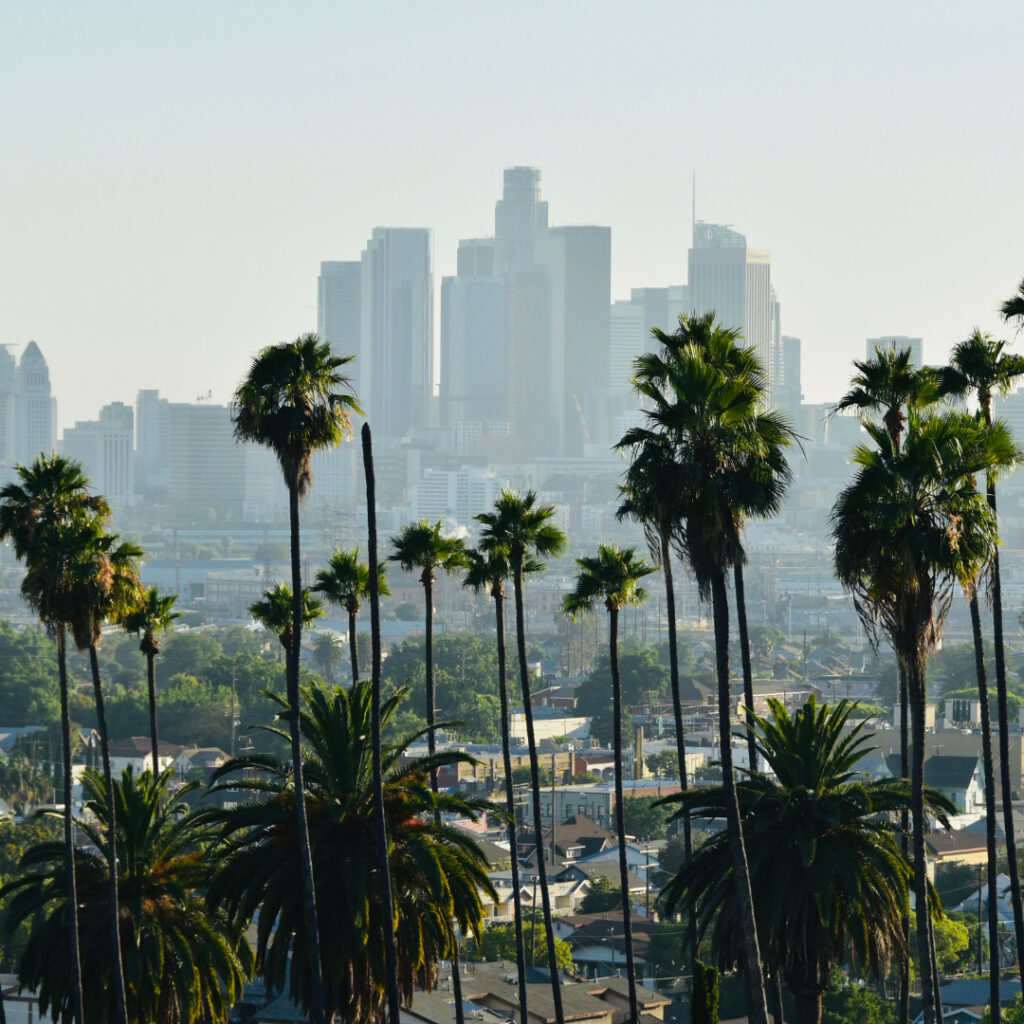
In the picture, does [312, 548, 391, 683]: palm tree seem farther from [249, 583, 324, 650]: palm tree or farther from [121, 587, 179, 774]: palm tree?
[121, 587, 179, 774]: palm tree

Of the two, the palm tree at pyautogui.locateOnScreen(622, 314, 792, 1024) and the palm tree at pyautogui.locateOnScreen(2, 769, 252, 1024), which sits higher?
the palm tree at pyautogui.locateOnScreen(622, 314, 792, 1024)

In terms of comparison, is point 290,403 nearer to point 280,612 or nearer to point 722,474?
point 722,474

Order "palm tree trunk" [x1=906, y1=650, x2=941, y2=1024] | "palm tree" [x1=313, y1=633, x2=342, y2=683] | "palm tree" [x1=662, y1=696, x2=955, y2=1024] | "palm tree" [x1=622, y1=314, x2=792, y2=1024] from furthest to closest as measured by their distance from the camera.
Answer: "palm tree" [x1=313, y1=633, x2=342, y2=683], "palm tree" [x1=662, y1=696, x2=955, y2=1024], "palm tree trunk" [x1=906, y1=650, x2=941, y2=1024], "palm tree" [x1=622, y1=314, x2=792, y2=1024]

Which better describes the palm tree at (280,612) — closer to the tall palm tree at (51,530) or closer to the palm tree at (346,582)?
the palm tree at (346,582)

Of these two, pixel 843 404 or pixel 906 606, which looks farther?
pixel 843 404

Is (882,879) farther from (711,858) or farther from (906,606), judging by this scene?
(906,606)

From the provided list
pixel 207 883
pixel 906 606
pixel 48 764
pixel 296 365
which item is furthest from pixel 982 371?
pixel 48 764

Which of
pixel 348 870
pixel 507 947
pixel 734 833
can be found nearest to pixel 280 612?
pixel 348 870

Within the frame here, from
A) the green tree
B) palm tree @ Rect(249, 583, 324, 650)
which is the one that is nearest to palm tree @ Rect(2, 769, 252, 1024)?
palm tree @ Rect(249, 583, 324, 650)
